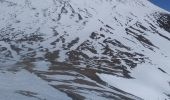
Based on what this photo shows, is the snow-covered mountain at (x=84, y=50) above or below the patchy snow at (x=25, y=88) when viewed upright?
above

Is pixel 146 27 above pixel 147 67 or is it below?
above

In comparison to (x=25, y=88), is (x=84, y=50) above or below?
above

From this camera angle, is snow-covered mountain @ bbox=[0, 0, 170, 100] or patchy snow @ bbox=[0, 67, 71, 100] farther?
snow-covered mountain @ bbox=[0, 0, 170, 100]

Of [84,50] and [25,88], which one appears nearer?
[25,88]

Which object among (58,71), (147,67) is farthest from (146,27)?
(58,71)

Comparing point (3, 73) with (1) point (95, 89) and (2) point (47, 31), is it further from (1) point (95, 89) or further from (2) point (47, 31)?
(2) point (47, 31)

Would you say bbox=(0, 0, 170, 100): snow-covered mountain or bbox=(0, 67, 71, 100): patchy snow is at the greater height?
bbox=(0, 0, 170, 100): snow-covered mountain

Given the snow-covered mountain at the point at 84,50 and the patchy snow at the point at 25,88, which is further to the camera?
the snow-covered mountain at the point at 84,50

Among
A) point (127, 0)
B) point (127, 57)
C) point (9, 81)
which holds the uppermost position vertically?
point (127, 0)
